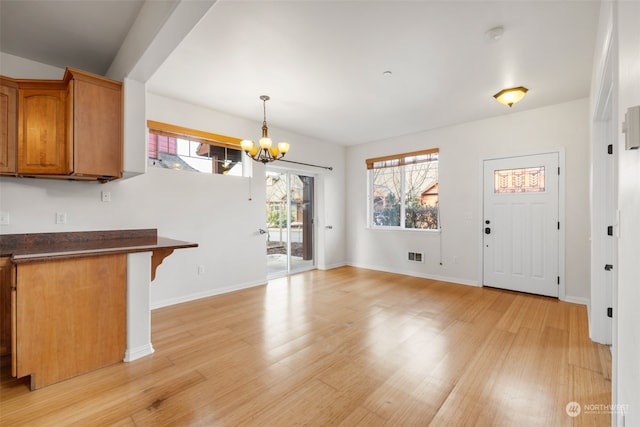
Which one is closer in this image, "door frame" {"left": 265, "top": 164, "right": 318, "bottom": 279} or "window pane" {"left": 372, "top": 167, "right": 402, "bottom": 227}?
"door frame" {"left": 265, "top": 164, "right": 318, "bottom": 279}

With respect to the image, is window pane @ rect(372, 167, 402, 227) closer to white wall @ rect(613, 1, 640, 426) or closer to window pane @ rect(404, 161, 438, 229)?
window pane @ rect(404, 161, 438, 229)

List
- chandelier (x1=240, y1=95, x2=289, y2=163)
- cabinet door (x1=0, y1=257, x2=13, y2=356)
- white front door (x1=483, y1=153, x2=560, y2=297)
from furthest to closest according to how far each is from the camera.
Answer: white front door (x1=483, y1=153, x2=560, y2=297), chandelier (x1=240, y1=95, x2=289, y2=163), cabinet door (x1=0, y1=257, x2=13, y2=356)

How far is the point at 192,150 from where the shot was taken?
13.2ft

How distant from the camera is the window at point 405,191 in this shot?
5.23m

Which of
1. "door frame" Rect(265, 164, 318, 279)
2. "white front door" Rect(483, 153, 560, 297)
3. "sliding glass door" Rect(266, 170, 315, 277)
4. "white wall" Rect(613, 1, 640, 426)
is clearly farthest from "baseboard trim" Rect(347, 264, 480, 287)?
"white wall" Rect(613, 1, 640, 426)

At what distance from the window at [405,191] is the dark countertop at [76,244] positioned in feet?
13.8

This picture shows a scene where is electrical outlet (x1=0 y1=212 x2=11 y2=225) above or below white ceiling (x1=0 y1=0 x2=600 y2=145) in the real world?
below

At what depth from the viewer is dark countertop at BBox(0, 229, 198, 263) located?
80.2 inches

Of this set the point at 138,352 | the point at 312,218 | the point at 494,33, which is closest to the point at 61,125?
the point at 138,352

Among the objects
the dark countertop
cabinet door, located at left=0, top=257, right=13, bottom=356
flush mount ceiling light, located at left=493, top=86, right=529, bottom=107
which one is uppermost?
flush mount ceiling light, located at left=493, top=86, right=529, bottom=107

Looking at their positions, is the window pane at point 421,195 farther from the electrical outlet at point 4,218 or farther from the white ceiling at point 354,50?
the electrical outlet at point 4,218

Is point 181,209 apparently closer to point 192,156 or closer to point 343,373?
point 192,156

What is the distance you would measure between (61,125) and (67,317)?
173 centimetres

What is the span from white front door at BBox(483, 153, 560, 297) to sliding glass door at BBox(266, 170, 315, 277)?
3312 mm
